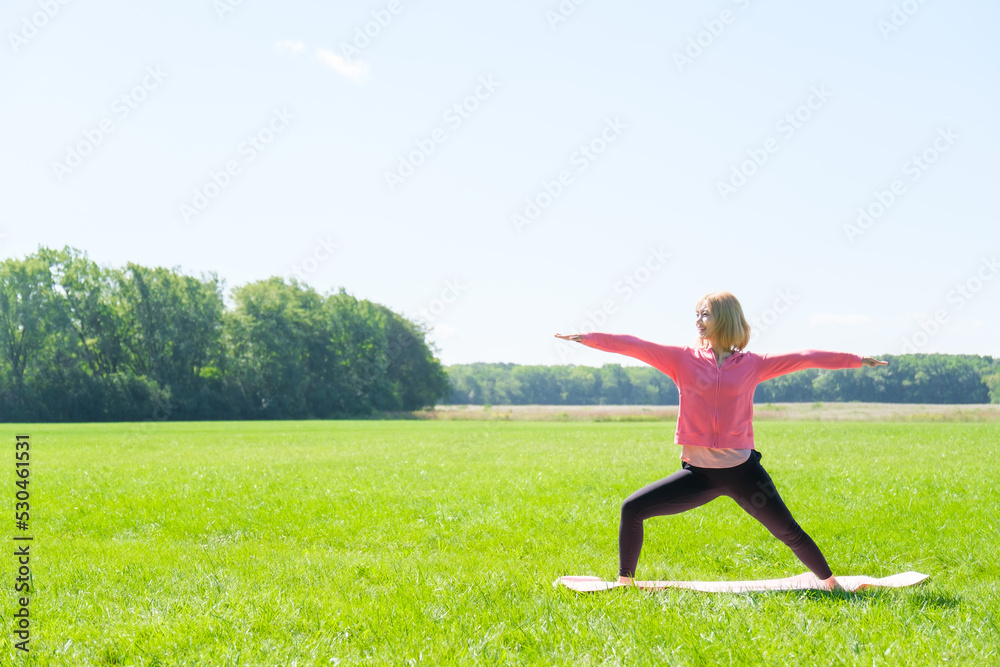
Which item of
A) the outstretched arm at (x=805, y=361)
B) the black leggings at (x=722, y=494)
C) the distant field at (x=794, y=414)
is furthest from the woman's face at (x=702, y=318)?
the distant field at (x=794, y=414)

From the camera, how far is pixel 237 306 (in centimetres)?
7388

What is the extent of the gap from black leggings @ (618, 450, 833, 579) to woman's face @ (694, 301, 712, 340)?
3.27 ft

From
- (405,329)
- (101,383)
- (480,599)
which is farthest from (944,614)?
(405,329)

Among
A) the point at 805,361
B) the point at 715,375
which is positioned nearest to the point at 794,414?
the point at 805,361

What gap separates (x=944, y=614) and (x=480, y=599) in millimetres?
3233

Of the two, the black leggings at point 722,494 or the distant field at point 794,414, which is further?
the distant field at point 794,414

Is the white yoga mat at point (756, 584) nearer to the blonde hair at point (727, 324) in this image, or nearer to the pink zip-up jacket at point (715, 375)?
the pink zip-up jacket at point (715, 375)

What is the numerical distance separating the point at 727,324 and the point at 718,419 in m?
0.75

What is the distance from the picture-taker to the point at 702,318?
18.7ft

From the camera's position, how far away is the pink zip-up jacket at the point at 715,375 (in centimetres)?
540

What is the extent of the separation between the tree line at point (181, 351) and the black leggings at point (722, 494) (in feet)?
212

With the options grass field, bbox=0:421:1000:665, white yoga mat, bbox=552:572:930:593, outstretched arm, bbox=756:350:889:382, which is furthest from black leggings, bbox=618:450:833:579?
outstretched arm, bbox=756:350:889:382

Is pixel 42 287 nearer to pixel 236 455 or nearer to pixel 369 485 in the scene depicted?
pixel 236 455

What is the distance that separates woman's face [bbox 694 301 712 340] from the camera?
18.5 ft
